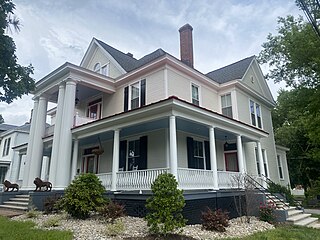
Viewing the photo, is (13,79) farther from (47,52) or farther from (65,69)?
(47,52)

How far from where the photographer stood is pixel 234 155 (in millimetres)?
14125

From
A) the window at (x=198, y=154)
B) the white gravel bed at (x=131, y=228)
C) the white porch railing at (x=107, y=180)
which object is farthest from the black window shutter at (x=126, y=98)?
the white gravel bed at (x=131, y=228)

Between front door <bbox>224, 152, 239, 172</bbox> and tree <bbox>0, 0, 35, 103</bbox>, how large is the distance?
10.9 meters

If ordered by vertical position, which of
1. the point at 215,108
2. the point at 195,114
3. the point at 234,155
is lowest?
the point at 234,155

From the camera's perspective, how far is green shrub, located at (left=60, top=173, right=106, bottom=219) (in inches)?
324

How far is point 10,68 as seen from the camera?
8195mm

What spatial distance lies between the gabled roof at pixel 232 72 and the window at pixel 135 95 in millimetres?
5710

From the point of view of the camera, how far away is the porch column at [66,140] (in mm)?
11539

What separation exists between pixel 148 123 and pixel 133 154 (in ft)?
9.44

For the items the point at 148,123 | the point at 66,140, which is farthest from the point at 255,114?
the point at 66,140

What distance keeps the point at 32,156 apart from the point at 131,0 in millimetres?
10522

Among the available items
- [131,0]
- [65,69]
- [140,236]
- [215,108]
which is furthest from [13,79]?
[215,108]

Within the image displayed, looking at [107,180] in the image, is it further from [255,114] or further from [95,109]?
[255,114]

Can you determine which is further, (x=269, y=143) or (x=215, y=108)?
(x=269, y=143)
